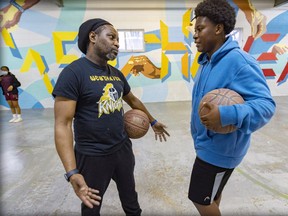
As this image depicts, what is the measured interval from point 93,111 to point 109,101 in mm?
117

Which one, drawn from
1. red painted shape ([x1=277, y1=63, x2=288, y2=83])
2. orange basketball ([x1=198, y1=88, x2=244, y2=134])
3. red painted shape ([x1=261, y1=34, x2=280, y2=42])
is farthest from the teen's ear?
red painted shape ([x1=277, y1=63, x2=288, y2=83])

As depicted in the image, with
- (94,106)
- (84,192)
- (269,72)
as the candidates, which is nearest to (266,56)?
(269,72)

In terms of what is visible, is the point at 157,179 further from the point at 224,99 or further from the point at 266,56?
the point at 266,56

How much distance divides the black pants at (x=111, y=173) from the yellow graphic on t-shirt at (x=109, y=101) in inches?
11.1

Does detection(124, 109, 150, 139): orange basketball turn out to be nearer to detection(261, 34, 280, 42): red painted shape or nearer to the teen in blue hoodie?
the teen in blue hoodie

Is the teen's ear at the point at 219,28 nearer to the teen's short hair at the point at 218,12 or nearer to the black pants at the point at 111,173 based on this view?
the teen's short hair at the point at 218,12

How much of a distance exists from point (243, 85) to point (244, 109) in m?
0.15

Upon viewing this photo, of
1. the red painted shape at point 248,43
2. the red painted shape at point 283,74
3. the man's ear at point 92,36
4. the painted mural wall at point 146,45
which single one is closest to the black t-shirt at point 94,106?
the man's ear at point 92,36

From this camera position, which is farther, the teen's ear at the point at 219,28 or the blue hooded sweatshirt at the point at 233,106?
the teen's ear at the point at 219,28

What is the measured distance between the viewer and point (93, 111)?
3.90 feet

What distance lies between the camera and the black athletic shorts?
1.13 meters

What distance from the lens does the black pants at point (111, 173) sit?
1.22 metres

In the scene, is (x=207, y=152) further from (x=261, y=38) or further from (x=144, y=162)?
(x=261, y=38)

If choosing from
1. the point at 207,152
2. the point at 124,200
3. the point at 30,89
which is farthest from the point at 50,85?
the point at 207,152
